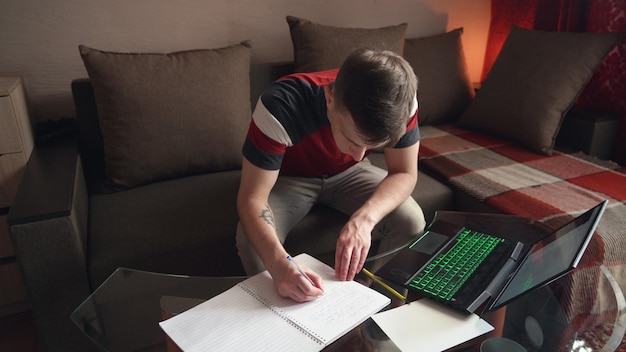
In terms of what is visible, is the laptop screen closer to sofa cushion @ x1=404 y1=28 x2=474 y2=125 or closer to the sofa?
the sofa

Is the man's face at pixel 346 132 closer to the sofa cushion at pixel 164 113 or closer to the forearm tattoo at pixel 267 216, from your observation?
the forearm tattoo at pixel 267 216

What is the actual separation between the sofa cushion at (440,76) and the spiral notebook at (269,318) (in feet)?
5.05

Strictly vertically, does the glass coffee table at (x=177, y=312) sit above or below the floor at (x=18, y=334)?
above

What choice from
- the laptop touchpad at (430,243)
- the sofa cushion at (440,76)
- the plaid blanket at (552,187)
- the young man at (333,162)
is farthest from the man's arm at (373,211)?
the sofa cushion at (440,76)

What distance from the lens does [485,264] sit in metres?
0.99

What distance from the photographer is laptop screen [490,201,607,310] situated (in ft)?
2.91

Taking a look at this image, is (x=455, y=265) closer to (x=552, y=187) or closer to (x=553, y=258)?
(x=553, y=258)

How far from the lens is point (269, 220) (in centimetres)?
113

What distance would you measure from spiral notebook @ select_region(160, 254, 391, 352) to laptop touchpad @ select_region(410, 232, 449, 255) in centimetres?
23

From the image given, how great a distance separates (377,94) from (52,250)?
96 cm

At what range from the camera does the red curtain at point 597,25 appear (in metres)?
1.94

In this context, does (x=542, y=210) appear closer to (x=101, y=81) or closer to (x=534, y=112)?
(x=534, y=112)

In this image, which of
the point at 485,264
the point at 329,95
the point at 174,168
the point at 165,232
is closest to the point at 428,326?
the point at 485,264

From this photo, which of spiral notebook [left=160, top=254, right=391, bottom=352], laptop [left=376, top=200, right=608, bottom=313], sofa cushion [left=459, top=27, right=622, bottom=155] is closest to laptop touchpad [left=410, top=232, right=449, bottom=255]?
laptop [left=376, top=200, right=608, bottom=313]
